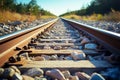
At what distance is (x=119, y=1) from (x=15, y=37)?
38.3 meters

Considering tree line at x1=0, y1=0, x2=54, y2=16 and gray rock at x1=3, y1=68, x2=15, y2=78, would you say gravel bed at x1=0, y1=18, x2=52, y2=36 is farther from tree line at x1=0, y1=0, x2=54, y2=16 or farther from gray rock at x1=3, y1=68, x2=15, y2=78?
tree line at x1=0, y1=0, x2=54, y2=16

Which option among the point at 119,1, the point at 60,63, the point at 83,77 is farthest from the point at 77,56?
the point at 119,1

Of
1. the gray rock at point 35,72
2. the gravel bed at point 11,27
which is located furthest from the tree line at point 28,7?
the gray rock at point 35,72

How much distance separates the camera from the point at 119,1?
130ft

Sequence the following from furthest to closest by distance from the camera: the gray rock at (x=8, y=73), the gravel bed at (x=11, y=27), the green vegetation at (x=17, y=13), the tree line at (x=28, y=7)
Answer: the tree line at (x=28, y=7), the green vegetation at (x=17, y=13), the gravel bed at (x=11, y=27), the gray rock at (x=8, y=73)

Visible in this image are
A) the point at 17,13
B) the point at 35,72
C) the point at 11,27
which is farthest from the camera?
the point at 17,13

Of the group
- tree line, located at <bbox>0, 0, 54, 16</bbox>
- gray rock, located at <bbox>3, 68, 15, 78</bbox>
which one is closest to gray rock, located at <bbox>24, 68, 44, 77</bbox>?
gray rock, located at <bbox>3, 68, 15, 78</bbox>

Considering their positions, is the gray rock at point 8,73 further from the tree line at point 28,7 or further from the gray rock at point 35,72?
the tree line at point 28,7

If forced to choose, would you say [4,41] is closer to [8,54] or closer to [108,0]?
[8,54]

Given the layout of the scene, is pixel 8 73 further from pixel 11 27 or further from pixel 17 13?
pixel 17 13

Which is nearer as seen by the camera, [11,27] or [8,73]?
[8,73]

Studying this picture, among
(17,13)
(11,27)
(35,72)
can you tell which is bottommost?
(17,13)

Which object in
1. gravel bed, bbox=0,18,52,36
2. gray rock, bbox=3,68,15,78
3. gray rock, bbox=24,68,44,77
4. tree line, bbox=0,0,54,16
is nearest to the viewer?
gray rock, bbox=3,68,15,78

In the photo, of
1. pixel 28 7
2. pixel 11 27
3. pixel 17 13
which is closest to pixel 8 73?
pixel 11 27
